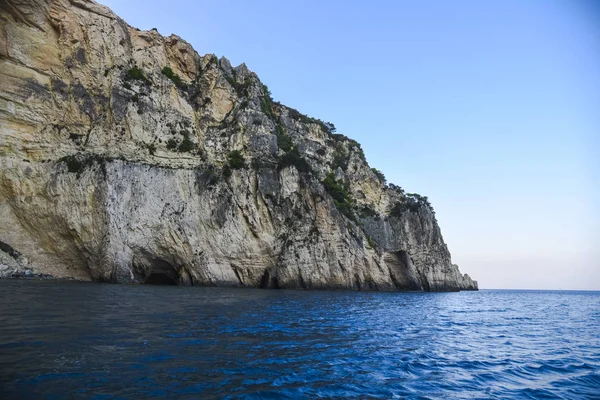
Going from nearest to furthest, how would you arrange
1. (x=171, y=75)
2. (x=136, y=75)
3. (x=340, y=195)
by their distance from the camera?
(x=136, y=75) < (x=171, y=75) < (x=340, y=195)

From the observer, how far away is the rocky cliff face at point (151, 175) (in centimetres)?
3177

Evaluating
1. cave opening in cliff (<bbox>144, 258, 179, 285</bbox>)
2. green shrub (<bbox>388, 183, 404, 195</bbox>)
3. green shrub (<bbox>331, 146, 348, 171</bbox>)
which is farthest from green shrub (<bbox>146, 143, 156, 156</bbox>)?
green shrub (<bbox>388, 183, 404, 195</bbox>)

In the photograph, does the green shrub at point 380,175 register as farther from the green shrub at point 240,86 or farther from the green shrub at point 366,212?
the green shrub at point 240,86

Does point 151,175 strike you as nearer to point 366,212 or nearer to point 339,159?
point 366,212

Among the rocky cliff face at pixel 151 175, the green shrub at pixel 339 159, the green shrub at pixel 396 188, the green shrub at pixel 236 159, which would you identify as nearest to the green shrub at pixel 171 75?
the rocky cliff face at pixel 151 175

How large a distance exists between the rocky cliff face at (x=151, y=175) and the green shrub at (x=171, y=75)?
0.92 feet

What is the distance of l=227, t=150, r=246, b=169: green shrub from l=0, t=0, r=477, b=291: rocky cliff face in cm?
22

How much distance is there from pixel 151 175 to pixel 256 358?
3203 cm

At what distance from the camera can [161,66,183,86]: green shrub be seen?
44312 mm

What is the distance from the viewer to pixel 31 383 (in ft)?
18.2

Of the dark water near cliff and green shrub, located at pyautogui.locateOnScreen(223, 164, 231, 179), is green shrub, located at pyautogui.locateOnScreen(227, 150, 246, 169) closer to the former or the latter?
green shrub, located at pyautogui.locateOnScreen(223, 164, 231, 179)

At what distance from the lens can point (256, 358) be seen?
8508 millimetres

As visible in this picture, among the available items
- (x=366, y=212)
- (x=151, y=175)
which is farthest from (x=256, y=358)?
(x=366, y=212)

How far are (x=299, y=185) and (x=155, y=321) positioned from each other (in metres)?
33.9
